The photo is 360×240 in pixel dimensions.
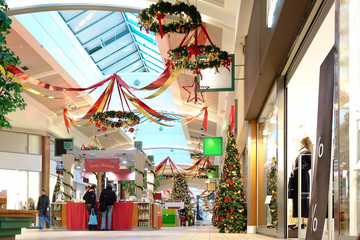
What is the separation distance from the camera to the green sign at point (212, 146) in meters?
22.5

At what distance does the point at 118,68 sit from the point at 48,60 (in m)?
5.86

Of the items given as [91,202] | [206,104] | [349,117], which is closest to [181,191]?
[206,104]

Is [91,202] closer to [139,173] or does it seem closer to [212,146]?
[139,173]

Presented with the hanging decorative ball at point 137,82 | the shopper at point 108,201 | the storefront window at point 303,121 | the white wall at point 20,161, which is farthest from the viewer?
the hanging decorative ball at point 137,82

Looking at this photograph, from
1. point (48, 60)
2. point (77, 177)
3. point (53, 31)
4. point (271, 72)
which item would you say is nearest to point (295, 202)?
point (271, 72)

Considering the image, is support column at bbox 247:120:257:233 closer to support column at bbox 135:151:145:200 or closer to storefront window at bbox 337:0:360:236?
support column at bbox 135:151:145:200

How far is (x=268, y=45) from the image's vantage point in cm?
647

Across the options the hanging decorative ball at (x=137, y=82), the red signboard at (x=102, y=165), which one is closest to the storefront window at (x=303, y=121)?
the red signboard at (x=102, y=165)

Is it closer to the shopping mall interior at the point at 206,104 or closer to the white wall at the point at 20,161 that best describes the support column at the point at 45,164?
the shopping mall interior at the point at 206,104

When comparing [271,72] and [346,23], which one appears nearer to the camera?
[346,23]

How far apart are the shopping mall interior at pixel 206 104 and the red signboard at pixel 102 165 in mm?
34

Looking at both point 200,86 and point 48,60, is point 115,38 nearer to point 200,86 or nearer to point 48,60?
point 48,60

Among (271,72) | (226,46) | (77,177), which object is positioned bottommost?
(77,177)

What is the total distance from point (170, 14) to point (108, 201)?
8.59m
